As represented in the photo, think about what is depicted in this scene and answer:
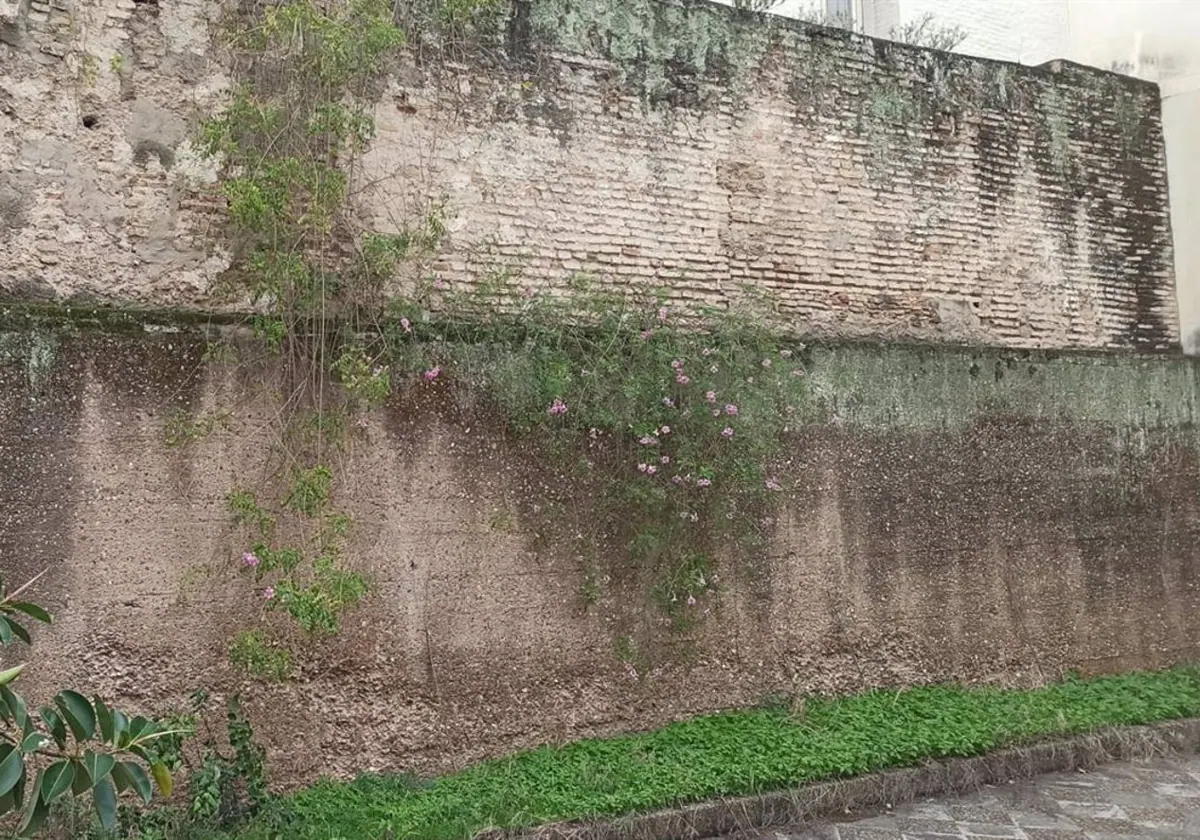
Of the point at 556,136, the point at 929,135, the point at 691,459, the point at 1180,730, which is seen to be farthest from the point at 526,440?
the point at 1180,730

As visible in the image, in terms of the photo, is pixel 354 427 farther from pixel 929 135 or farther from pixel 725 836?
pixel 929 135

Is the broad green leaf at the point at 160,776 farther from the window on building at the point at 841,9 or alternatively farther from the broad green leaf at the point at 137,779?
the window on building at the point at 841,9

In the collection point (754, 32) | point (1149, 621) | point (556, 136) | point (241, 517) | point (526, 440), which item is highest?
point (754, 32)

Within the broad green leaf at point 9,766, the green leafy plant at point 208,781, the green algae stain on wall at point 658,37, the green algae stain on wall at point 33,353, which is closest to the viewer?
the broad green leaf at point 9,766

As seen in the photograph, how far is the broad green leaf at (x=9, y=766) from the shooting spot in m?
2.14

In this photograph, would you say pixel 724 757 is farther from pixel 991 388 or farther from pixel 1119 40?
pixel 1119 40

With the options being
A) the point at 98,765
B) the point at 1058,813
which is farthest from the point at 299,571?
the point at 1058,813

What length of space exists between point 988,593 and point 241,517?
379cm

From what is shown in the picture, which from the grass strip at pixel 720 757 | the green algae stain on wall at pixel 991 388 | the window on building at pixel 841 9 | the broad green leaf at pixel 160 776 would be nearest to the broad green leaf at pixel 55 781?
the broad green leaf at pixel 160 776

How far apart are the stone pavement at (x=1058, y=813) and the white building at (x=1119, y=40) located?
2957 millimetres

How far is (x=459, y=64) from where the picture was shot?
437 cm

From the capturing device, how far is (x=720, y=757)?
4055 mm

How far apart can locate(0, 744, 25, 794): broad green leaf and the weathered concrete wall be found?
1250 millimetres

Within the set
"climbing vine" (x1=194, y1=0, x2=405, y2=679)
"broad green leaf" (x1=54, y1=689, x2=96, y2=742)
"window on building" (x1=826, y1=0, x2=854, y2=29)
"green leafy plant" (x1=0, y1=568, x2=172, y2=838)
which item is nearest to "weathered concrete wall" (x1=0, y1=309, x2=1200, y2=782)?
"climbing vine" (x1=194, y1=0, x2=405, y2=679)
